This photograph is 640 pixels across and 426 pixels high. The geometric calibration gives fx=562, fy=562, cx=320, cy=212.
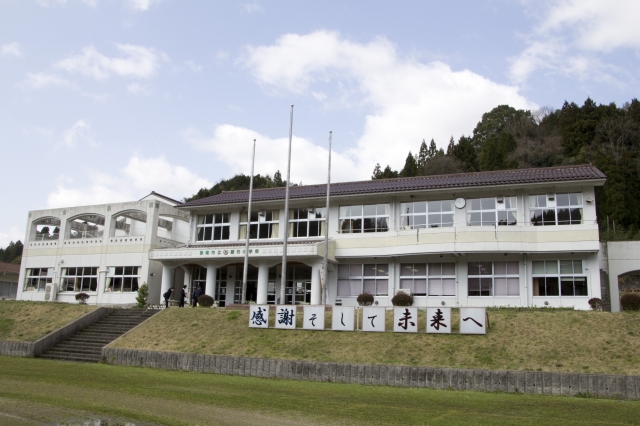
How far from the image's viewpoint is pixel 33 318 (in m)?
25.0

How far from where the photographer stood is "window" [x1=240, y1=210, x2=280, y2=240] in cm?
3031

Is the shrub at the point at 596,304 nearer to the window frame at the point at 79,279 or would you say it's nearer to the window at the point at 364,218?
the window at the point at 364,218

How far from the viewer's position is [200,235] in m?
32.4

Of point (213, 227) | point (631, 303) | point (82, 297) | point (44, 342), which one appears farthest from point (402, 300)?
point (82, 297)

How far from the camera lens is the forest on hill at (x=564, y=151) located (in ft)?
134

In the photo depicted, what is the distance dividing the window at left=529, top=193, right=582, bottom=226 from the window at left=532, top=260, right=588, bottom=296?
5.89 ft

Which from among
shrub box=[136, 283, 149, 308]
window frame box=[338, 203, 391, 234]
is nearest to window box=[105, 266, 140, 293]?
shrub box=[136, 283, 149, 308]

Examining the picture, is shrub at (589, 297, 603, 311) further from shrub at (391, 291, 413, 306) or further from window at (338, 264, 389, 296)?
window at (338, 264, 389, 296)

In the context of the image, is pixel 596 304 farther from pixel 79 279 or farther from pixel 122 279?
pixel 79 279

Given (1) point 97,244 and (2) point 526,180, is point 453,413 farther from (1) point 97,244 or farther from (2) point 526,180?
(1) point 97,244

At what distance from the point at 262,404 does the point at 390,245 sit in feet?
53.5

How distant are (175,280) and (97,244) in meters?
5.12

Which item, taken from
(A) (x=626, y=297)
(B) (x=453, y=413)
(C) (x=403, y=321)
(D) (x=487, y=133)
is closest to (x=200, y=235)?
(C) (x=403, y=321)

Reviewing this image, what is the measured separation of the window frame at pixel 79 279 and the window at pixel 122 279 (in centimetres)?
→ 101
